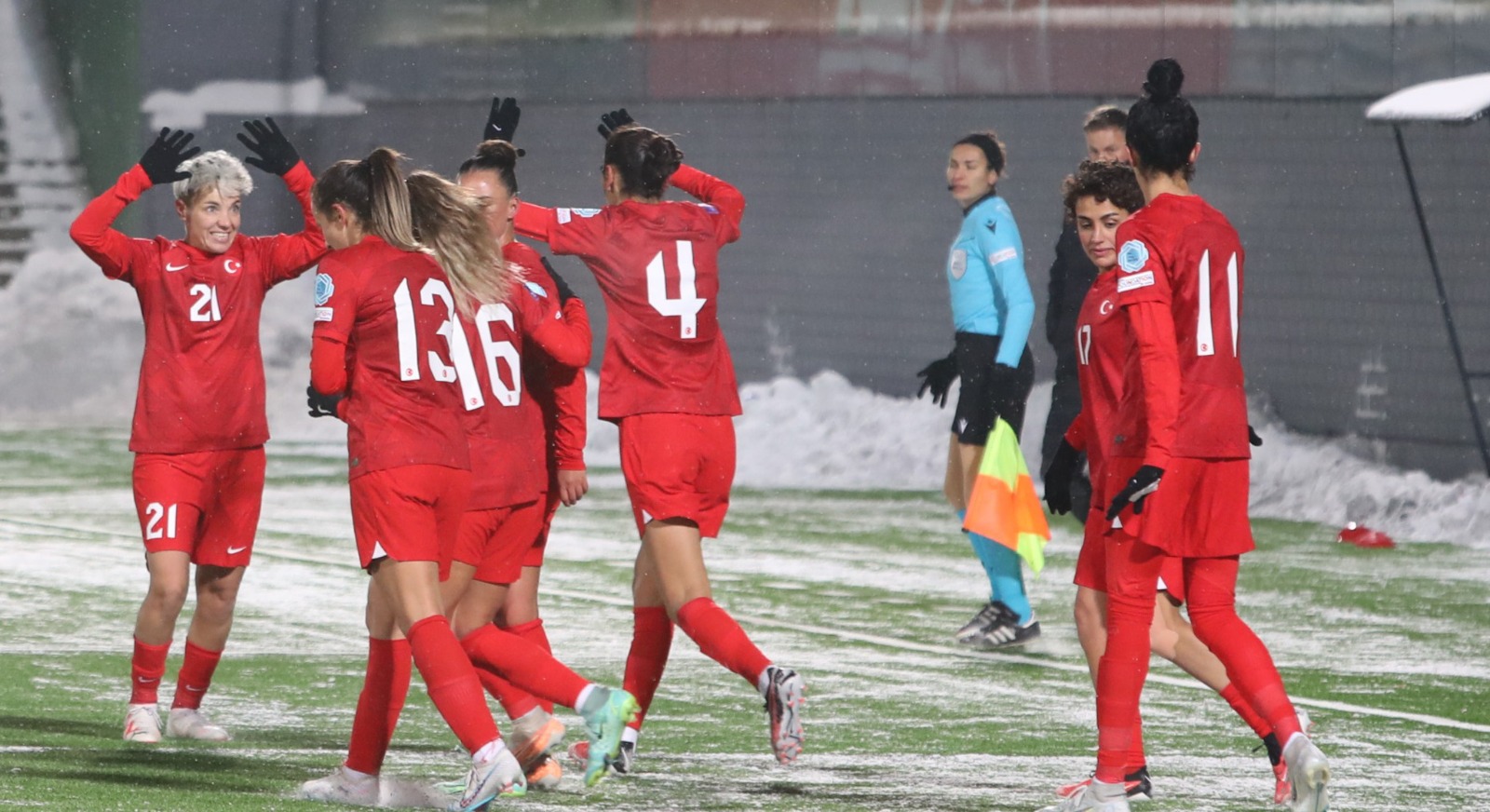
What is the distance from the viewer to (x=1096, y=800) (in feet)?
20.0

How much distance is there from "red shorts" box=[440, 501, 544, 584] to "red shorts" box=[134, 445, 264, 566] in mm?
1187

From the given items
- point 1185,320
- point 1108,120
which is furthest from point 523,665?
point 1108,120

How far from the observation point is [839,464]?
19109 millimetres

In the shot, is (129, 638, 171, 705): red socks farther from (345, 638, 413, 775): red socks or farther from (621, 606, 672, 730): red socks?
(621, 606, 672, 730): red socks

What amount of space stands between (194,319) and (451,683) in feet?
6.90

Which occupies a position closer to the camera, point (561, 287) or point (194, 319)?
point (561, 287)

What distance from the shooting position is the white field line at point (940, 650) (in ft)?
27.5

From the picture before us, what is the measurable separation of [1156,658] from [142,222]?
1619 cm

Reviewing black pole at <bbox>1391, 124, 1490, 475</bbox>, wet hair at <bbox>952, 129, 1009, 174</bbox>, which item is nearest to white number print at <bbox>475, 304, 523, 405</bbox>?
wet hair at <bbox>952, 129, 1009, 174</bbox>

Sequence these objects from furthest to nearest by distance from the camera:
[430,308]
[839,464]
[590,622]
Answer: [839,464] → [590,622] → [430,308]

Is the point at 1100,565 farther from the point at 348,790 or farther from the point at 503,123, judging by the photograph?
the point at 503,123

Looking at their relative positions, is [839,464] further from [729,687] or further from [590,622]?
[729,687]

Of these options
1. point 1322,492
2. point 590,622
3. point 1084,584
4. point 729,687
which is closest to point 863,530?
point 1322,492

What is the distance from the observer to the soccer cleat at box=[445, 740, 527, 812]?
18.9 ft
